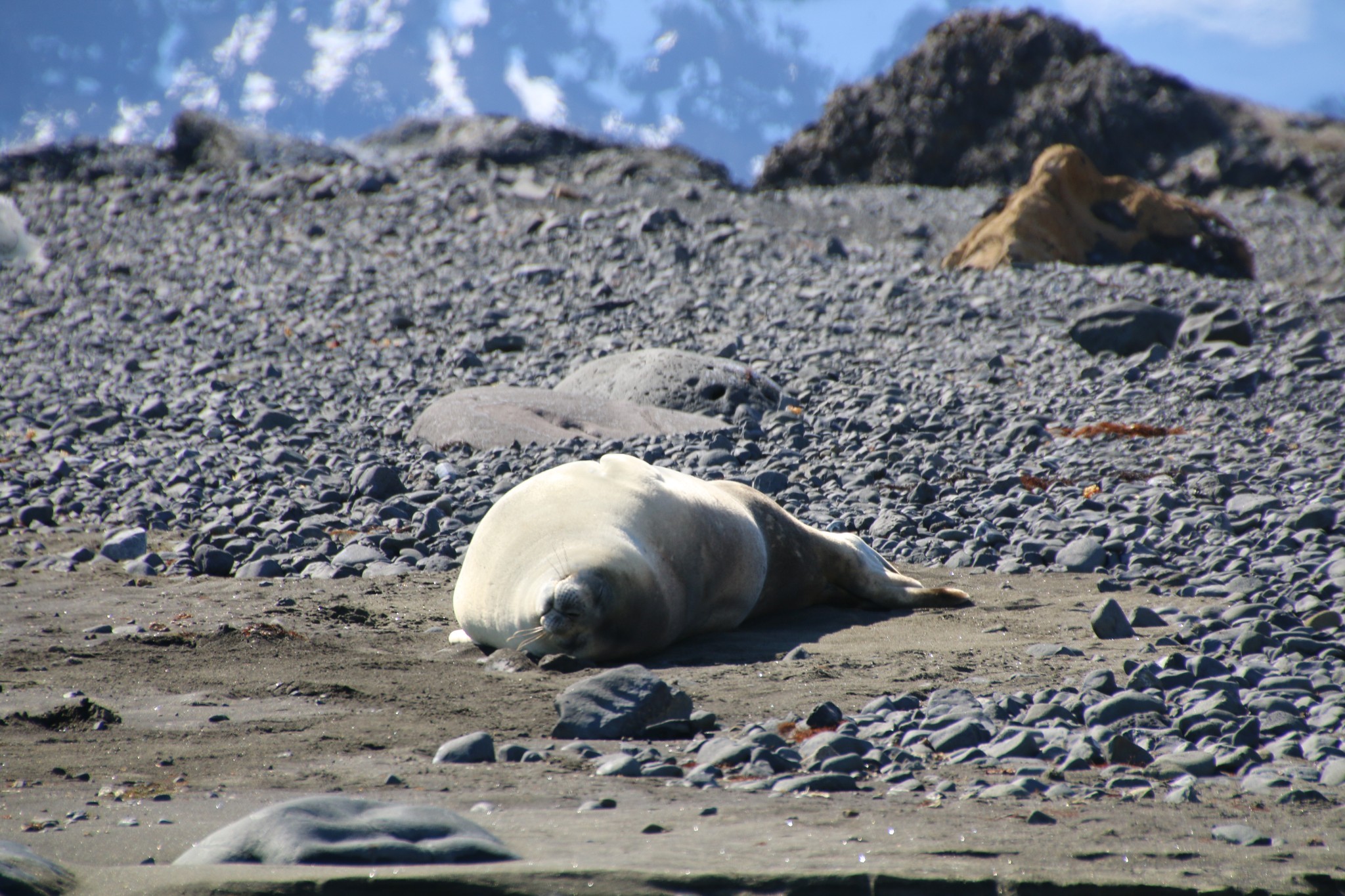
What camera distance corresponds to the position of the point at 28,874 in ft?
5.29

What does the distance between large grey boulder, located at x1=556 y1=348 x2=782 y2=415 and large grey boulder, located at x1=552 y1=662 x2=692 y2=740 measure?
468cm

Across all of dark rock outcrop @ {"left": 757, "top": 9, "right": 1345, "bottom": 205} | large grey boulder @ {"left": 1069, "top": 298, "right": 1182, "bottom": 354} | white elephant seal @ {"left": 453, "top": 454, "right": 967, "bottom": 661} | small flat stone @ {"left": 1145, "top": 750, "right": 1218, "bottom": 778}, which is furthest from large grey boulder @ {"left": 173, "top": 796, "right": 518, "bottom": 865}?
dark rock outcrop @ {"left": 757, "top": 9, "right": 1345, "bottom": 205}

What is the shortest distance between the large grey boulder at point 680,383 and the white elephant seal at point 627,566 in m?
3.18

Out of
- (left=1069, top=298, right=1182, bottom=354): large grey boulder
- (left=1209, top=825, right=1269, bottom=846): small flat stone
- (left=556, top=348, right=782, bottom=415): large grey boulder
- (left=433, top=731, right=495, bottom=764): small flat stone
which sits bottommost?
(left=1209, top=825, right=1269, bottom=846): small flat stone

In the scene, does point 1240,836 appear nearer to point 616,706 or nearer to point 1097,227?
point 616,706

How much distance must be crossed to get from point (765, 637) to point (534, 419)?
3.29 meters

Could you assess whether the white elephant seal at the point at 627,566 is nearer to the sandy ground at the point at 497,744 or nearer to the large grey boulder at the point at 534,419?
the sandy ground at the point at 497,744

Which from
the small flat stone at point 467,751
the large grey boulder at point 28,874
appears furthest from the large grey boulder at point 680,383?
the large grey boulder at point 28,874

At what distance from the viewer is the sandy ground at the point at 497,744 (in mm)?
1709

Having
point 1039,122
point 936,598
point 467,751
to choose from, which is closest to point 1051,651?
point 936,598

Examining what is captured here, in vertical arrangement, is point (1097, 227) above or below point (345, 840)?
above

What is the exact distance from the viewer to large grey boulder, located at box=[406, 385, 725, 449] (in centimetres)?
685

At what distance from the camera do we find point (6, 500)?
6.35m

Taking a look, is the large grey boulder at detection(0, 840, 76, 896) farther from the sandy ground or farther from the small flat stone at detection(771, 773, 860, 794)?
the small flat stone at detection(771, 773, 860, 794)
